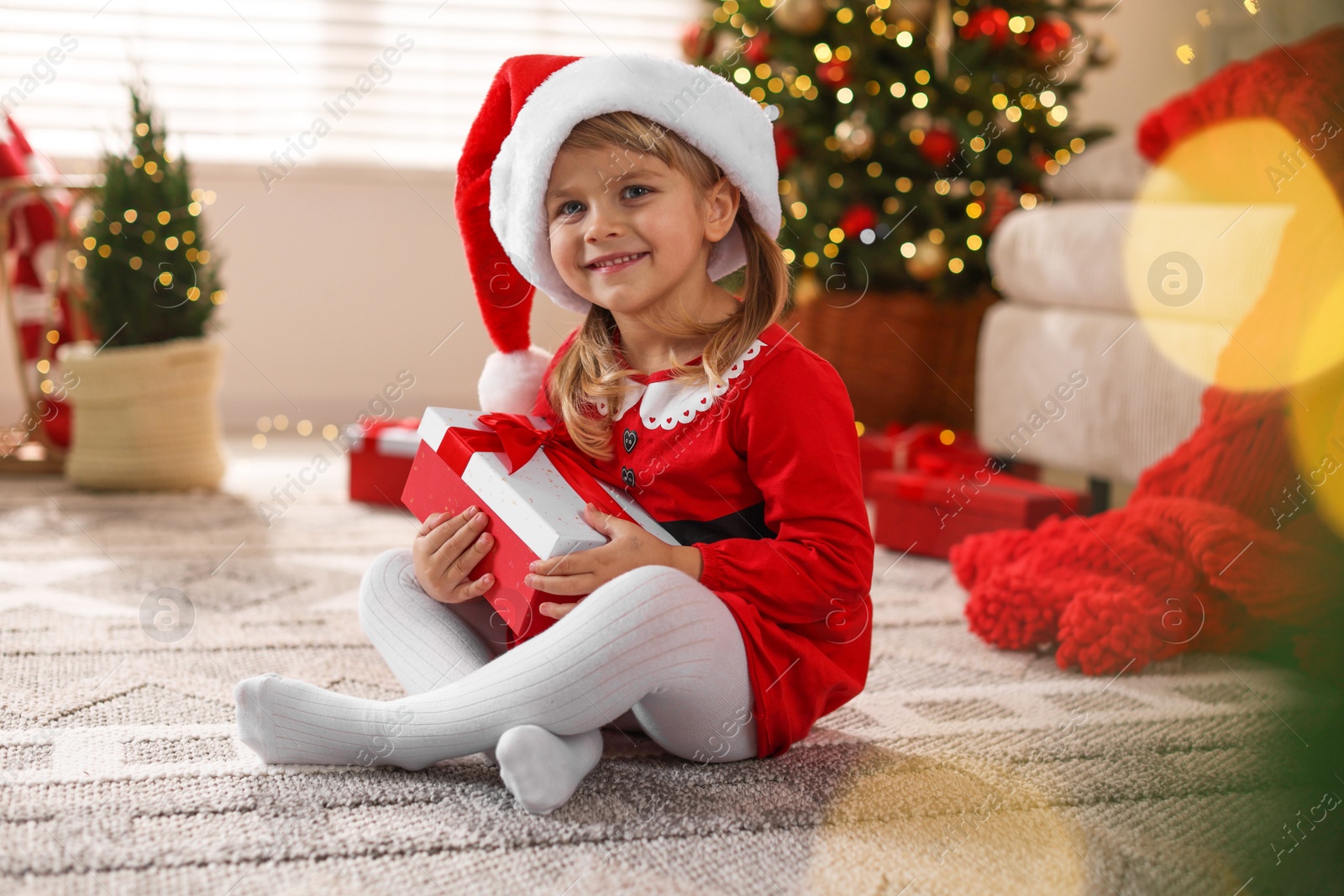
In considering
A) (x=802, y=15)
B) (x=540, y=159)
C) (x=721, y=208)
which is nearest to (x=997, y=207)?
(x=802, y=15)

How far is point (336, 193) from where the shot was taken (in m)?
2.64

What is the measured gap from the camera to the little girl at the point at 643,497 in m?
0.72

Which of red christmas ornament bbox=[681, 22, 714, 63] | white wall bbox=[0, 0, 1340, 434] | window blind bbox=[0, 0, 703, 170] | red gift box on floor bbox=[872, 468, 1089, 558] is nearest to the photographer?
red gift box on floor bbox=[872, 468, 1089, 558]

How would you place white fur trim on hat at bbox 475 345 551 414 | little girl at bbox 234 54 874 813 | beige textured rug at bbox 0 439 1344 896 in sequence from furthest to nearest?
white fur trim on hat at bbox 475 345 551 414 → little girl at bbox 234 54 874 813 → beige textured rug at bbox 0 439 1344 896

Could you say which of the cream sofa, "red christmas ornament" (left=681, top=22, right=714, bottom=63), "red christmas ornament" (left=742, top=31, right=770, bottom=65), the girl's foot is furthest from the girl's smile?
"red christmas ornament" (left=681, top=22, right=714, bottom=63)

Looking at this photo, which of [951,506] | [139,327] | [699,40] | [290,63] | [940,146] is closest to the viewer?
[951,506]

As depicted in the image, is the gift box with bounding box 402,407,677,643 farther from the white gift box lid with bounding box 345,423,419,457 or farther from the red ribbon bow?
the white gift box lid with bounding box 345,423,419,457

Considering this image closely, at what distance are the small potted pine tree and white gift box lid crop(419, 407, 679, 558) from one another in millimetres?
1193

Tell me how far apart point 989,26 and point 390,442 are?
52.5 inches

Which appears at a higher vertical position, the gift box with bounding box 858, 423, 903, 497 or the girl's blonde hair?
the girl's blonde hair

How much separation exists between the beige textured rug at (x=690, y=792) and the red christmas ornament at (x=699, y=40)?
5.09 feet

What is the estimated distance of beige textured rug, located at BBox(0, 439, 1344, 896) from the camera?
612 millimetres

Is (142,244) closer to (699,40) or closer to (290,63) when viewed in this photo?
(290,63)

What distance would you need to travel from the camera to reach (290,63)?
8.43ft
